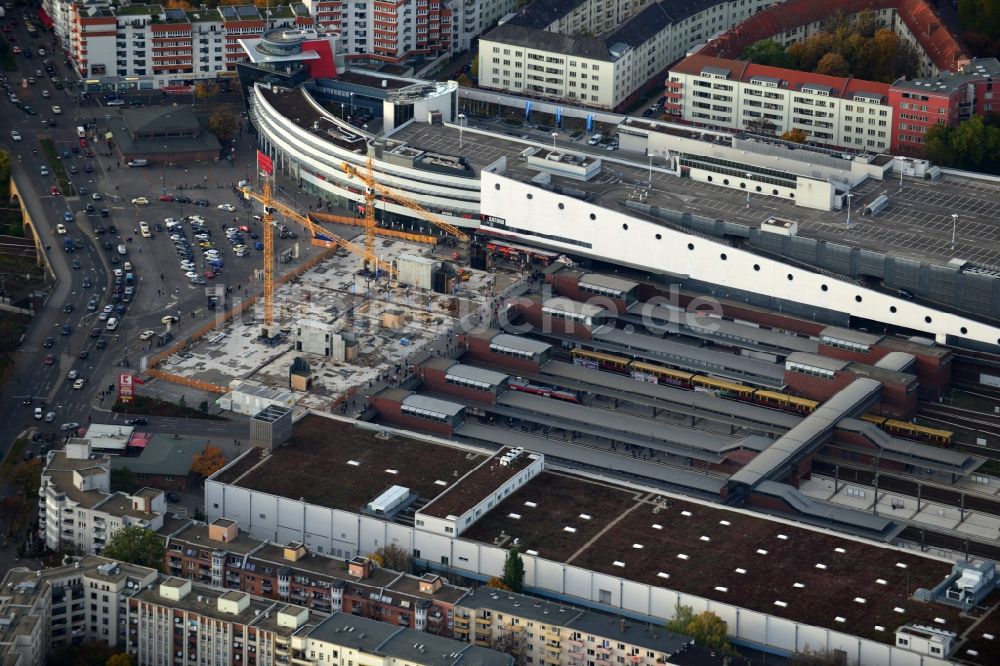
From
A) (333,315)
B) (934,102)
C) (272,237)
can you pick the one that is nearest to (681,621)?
(333,315)

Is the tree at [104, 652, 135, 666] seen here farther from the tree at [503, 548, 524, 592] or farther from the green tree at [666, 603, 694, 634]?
the green tree at [666, 603, 694, 634]

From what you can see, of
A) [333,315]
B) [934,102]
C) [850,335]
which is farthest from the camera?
[934,102]

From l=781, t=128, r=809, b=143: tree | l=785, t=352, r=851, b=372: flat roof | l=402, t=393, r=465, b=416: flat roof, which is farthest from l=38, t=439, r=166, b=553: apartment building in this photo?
l=781, t=128, r=809, b=143: tree

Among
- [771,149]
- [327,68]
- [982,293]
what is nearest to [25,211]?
[327,68]

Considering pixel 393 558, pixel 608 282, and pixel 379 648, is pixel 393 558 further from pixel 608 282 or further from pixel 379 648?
pixel 608 282

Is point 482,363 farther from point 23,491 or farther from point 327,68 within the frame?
point 327,68

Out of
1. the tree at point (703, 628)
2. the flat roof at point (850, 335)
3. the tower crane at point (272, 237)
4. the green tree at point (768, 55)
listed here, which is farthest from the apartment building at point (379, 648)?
the green tree at point (768, 55)
